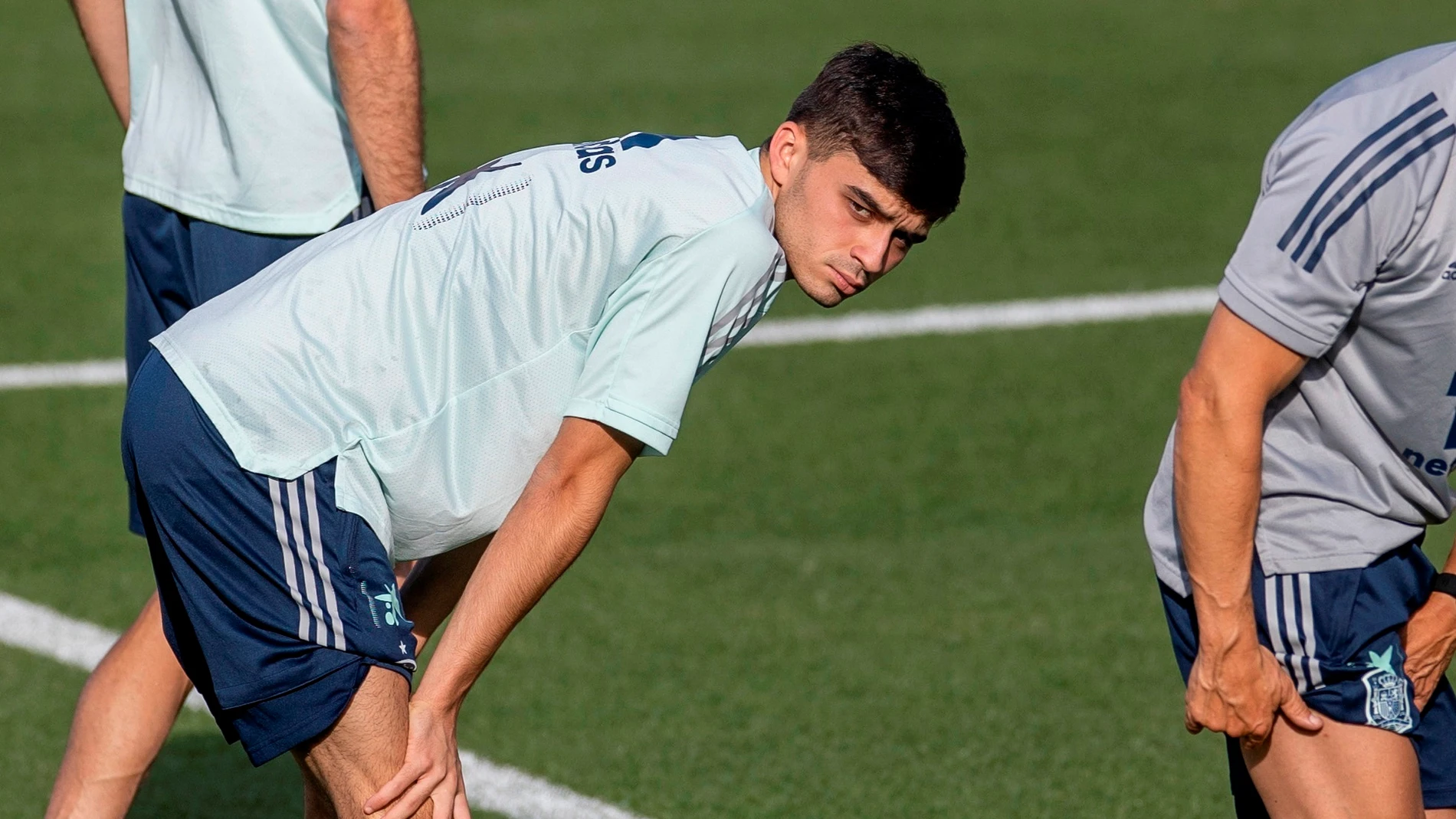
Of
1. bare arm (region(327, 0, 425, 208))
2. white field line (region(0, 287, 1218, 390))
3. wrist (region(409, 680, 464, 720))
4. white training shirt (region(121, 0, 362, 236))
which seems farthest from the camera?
white field line (region(0, 287, 1218, 390))

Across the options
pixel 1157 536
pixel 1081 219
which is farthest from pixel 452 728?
pixel 1081 219

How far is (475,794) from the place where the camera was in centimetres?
442

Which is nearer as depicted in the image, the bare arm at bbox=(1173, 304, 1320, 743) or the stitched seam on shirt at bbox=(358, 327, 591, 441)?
the bare arm at bbox=(1173, 304, 1320, 743)

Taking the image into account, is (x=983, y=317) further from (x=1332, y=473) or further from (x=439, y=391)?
(x=439, y=391)

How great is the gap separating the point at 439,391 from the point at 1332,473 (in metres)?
1.49

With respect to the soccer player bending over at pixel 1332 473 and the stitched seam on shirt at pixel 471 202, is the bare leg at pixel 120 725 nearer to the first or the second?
A: the stitched seam on shirt at pixel 471 202

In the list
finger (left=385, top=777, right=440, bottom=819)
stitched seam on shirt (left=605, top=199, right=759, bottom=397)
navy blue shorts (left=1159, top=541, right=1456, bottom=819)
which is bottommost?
finger (left=385, top=777, right=440, bottom=819)

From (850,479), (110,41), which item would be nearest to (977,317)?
(850,479)

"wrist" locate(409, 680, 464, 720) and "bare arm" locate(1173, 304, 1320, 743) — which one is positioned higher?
"bare arm" locate(1173, 304, 1320, 743)

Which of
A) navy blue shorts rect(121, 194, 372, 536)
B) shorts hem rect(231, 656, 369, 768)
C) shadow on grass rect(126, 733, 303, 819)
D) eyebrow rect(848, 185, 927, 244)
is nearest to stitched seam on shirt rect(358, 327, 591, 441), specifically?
shorts hem rect(231, 656, 369, 768)

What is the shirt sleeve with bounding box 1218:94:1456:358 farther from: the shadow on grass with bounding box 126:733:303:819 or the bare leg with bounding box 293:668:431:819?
the shadow on grass with bounding box 126:733:303:819

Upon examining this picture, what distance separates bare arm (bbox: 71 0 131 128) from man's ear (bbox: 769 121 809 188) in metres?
1.90

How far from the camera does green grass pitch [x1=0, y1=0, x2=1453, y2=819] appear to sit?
181 inches

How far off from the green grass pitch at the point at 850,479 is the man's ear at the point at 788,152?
188 centimetres
